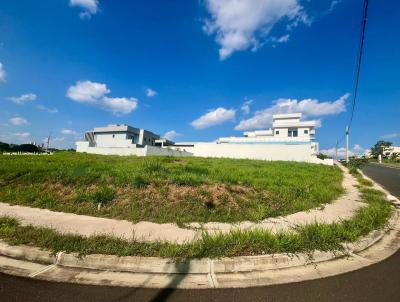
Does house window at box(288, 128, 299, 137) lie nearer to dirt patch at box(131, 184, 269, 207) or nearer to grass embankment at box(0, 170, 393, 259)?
dirt patch at box(131, 184, 269, 207)

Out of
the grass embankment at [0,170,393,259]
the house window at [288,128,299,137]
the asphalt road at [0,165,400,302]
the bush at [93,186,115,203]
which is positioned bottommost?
the asphalt road at [0,165,400,302]

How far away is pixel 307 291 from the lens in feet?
9.80

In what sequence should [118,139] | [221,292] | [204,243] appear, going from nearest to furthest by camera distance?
[221,292]
[204,243]
[118,139]

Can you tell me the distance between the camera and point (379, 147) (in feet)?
303

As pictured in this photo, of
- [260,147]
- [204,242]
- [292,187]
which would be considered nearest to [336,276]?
[204,242]

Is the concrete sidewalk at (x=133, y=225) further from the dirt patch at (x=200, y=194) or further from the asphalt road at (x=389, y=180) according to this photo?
the asphalt road at (x=389, y=180)

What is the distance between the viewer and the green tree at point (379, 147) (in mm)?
90150

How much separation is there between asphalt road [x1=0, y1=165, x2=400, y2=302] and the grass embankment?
2.35 feet

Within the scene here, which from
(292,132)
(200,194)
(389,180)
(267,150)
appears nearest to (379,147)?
(292,132)

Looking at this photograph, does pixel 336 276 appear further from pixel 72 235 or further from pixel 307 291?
pixel 72 235

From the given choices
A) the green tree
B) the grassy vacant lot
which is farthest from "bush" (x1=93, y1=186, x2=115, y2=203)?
the green tree

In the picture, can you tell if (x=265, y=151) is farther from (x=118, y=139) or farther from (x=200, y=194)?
(x=200, y=194)

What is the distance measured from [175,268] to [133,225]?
6.28 feet

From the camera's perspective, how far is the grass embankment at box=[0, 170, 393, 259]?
148 inches
